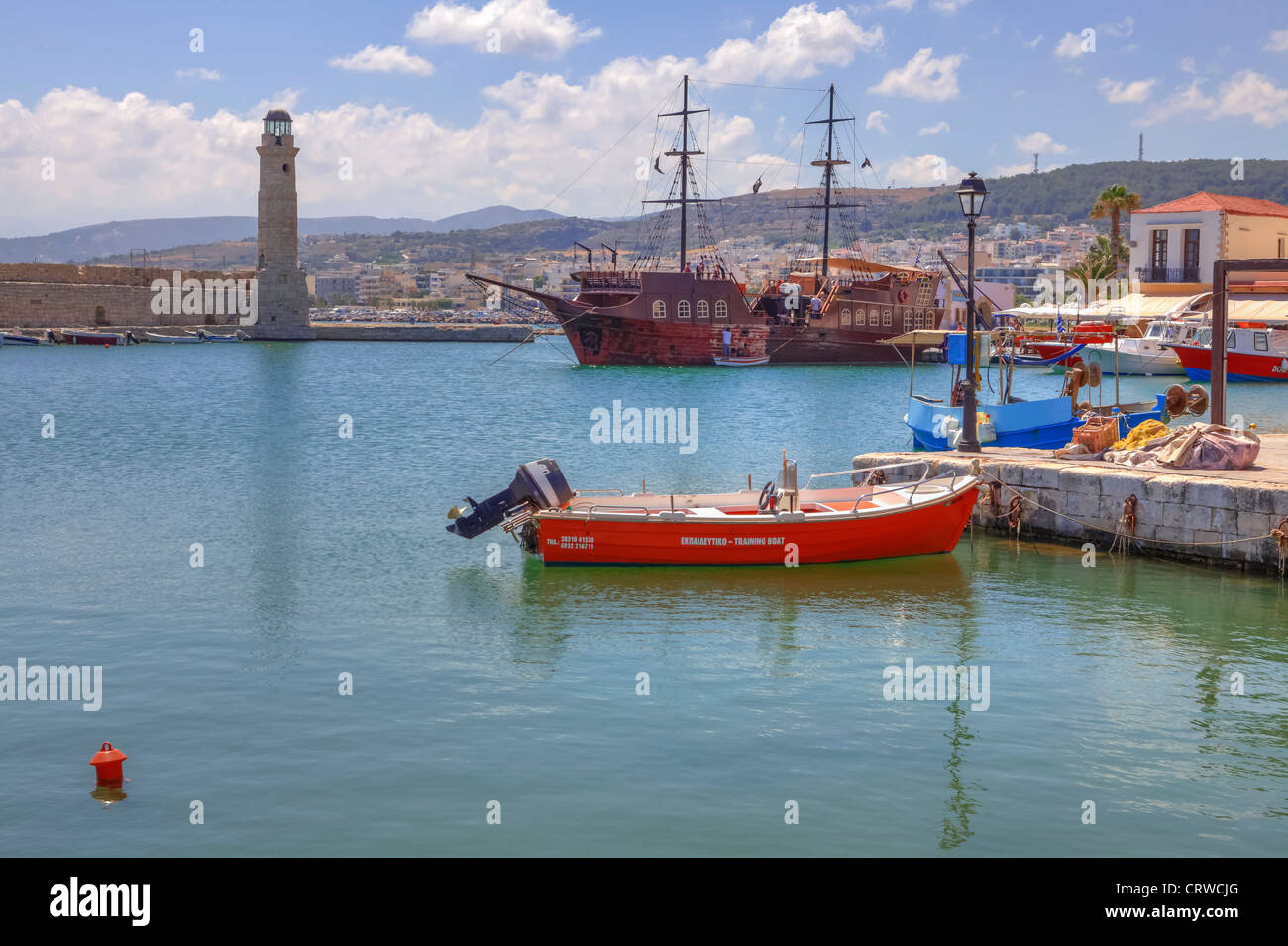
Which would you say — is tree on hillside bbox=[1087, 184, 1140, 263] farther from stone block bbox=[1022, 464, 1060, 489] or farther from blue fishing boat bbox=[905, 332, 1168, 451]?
stone block bbox=[1022, 464, 1060, 489]

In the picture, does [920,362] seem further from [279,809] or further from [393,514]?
[279,809]

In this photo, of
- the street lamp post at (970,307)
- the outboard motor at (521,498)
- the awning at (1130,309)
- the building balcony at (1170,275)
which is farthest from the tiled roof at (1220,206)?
the outboard motor at (521,498)

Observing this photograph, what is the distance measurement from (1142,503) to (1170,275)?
48.4 m

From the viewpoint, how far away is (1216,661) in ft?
38.5

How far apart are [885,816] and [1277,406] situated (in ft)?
105

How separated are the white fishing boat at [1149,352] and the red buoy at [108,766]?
46.4 metres

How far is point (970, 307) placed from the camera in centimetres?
1717

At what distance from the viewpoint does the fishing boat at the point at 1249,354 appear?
4391 centimetres

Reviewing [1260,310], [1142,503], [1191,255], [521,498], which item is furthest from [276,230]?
[1142,503]

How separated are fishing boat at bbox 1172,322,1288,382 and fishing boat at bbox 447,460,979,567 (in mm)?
32926
